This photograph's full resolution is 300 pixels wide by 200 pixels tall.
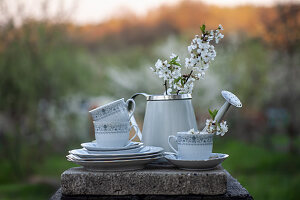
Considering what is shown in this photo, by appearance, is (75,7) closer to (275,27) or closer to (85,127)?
(85,127)

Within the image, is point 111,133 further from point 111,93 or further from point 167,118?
point 111,93

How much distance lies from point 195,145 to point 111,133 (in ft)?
1.15

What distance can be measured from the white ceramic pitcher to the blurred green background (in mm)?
3143

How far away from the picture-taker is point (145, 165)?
5.48ft

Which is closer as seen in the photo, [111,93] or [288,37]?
[288,37]

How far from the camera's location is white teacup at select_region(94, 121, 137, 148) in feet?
5.16

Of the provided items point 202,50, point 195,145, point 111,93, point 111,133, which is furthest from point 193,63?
point 111,93

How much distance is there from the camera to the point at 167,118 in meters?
1.74

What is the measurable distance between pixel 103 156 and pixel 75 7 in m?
5.92

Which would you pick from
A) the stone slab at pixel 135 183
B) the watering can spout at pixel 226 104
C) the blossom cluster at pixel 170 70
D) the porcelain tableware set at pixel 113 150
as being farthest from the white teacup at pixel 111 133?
the watering can spout at pixel 226 104

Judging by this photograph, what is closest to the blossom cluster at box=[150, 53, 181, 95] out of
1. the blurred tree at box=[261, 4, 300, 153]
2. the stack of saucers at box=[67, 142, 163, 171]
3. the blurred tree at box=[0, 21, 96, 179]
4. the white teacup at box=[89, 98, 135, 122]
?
the white teacup at box=[89, 98, 135, 122]

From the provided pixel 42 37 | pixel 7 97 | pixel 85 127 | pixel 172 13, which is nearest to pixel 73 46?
pixel 42 37

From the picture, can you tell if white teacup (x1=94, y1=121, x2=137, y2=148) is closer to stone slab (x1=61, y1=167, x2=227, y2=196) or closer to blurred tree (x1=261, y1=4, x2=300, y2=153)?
stone slab (x1=61, y1=167, x2=227, y2=196)

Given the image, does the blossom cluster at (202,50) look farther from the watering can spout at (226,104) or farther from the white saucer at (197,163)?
the white saucer at (197,163)
